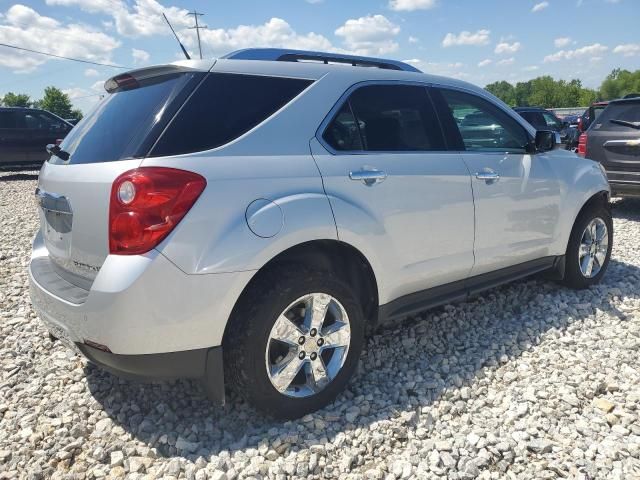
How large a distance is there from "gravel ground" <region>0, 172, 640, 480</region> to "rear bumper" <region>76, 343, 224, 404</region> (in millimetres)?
381

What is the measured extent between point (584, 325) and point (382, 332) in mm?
1483

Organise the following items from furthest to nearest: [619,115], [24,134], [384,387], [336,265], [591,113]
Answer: [24,134]
[591,113]
[619,115]
[384,387]
[336,265]

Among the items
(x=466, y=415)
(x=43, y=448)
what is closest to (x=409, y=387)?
(x=466, y=415)

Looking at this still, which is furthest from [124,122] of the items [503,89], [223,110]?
[503,89]

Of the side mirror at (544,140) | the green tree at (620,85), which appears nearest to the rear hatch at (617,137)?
the side mirror at (544,140)

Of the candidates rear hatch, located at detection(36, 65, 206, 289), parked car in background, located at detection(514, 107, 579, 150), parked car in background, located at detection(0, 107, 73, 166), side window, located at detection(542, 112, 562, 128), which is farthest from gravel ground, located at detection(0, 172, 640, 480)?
side window, located at detection(542, 112, 562, 128)

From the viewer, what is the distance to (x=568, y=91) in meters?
109

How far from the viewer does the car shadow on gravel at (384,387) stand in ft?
8.15

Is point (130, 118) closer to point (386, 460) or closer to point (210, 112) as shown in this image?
point (210, 112)

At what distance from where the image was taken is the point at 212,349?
225 centimetres

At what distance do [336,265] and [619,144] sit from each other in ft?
20.7

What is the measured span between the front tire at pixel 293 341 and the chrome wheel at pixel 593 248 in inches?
102

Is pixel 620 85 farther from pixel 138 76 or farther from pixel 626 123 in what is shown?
pixel 138 76

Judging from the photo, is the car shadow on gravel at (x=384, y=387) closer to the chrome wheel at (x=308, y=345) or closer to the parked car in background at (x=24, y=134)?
the chrome wheel at (x=308, y=345)
